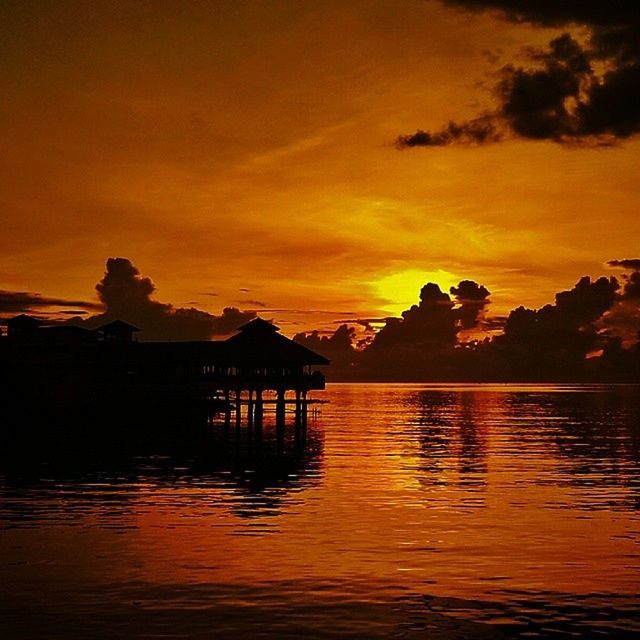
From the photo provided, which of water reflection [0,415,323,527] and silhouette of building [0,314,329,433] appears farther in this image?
silhouette of building [0,314,329,433]

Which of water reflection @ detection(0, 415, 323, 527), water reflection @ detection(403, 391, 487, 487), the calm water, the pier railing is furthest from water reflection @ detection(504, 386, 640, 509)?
the pier railing

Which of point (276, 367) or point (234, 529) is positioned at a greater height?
point (276, 367)

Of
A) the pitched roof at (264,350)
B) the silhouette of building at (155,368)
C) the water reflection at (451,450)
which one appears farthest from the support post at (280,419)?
the water reflection at (451,450)

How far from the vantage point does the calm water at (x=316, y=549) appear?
18922 mm

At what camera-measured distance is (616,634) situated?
18.0 metres

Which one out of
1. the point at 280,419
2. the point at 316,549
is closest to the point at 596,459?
the point at 316,549

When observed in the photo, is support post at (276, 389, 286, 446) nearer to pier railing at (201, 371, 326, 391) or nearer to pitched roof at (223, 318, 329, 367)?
pier railing at (201, 371, 326, 391)

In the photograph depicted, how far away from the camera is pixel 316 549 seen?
85.4ft

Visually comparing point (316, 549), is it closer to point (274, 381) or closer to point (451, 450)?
point (451, 450)

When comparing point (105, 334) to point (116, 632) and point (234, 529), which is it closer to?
point (234, 529)

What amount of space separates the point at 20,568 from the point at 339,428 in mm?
64690

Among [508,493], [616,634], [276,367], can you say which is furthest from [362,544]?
[276,367]

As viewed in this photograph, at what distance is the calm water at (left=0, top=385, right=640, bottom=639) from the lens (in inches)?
745

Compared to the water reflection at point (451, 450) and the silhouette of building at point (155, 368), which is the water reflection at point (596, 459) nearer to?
the water reflection at point (451, 450)
